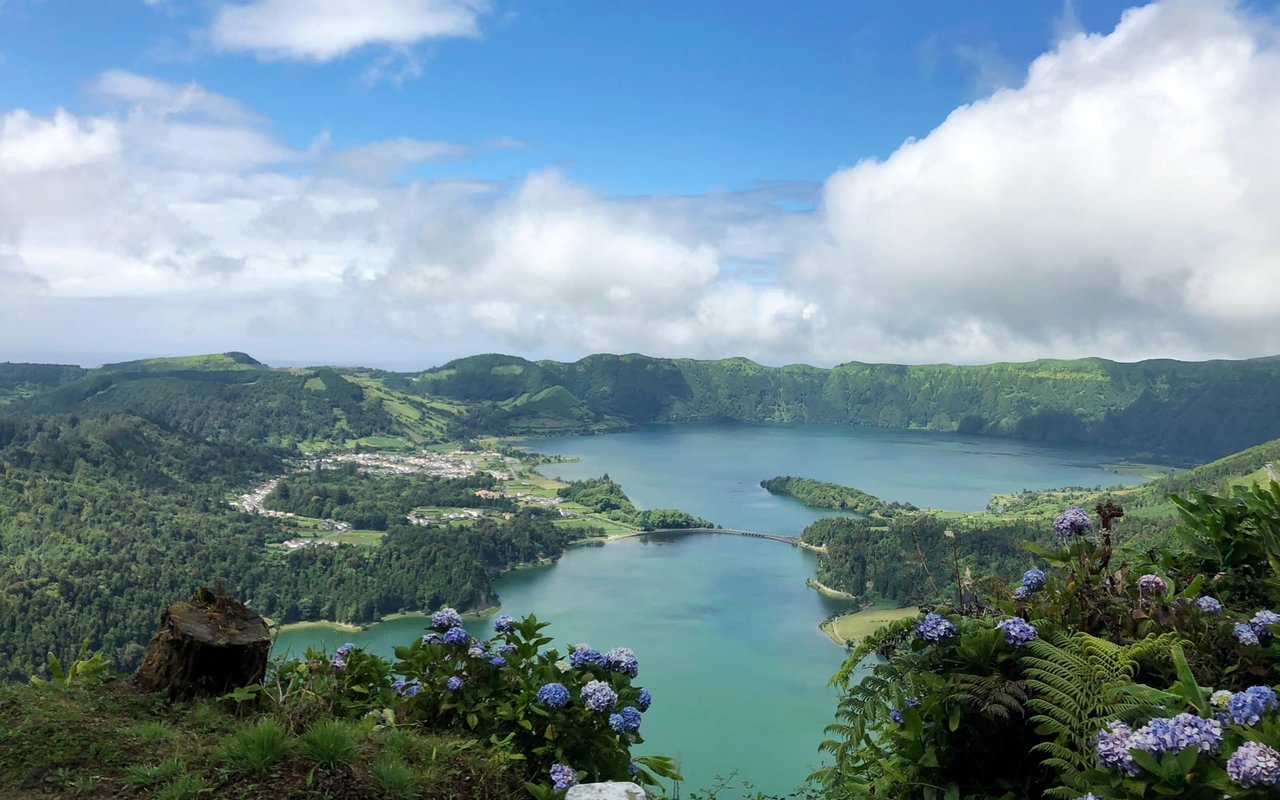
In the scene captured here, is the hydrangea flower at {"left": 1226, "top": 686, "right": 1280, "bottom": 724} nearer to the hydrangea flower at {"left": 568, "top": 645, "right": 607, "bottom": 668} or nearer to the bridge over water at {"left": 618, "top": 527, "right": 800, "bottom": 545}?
the hydrangea flower at {"left": 568, "top": 645, "right": 607, "bottom": 668}

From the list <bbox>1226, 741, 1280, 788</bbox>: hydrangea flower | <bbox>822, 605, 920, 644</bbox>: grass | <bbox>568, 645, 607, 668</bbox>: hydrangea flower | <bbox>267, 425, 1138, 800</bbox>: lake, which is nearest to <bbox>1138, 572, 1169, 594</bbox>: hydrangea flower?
<bbox>1226, 741, 1280, 788</bbox>: hydrangea flower

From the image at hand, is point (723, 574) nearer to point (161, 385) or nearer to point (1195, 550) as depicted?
point (1195, 550)

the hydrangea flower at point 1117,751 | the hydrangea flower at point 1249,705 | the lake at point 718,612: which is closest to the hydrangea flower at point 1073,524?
the hydrangea flower at point 1249,705

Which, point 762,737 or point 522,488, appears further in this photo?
point 522,488

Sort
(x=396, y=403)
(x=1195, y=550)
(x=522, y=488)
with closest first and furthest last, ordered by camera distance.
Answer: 1. (x=1195, y=550)
2. (x=522, y=488)
3. (x=396, y=403)

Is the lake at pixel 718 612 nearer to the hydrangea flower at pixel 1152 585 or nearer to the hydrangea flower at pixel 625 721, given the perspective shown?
the hydrangea flower at pixel 625 721

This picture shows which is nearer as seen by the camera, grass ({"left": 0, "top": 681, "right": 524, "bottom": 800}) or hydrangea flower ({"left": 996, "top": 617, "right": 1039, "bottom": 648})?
hydrangea flower ({"left": 996, "top": 617, "right": 1039, "bottom": 648})

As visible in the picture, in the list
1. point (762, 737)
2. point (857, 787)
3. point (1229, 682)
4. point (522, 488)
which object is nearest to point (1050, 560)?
point (1229, 682)
